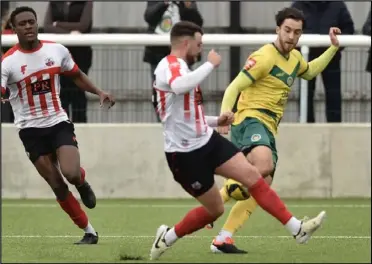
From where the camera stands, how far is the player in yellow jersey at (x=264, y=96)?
11.6 metres

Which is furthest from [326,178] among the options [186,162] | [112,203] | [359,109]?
[186,162]

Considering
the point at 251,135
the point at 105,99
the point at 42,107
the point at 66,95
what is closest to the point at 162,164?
the point at 66,95

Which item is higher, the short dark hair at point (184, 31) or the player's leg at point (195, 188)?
the short dark hair at point (184, 31)

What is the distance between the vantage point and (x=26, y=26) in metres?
12.1

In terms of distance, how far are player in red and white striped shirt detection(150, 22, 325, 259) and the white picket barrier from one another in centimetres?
678

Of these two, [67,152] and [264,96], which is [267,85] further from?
[67,152]

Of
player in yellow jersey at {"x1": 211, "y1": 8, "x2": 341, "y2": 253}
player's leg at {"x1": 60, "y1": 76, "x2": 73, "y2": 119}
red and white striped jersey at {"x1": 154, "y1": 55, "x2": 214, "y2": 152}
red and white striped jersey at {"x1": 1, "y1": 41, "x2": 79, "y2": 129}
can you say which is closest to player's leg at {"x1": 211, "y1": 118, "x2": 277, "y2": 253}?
player in yellow jersey at {"x1": 211, "y1": 8, "x2": 341, "y2": 253}

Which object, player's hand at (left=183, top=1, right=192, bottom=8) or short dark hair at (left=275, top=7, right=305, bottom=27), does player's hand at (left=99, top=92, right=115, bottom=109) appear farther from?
player's hand at (left=183, top=1, right=192, bottom=8)

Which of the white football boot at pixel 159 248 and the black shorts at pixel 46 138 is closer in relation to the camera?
the white football boot at pixel 159 248

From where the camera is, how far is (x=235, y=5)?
19.5m

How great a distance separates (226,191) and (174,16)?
621cm

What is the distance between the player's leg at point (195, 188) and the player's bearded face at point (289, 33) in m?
1.68

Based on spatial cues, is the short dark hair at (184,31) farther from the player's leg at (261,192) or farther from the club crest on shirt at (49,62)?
the club crest on shirt at (49,62)

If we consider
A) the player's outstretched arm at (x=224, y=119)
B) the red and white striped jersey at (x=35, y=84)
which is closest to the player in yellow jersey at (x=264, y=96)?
the player's outstretched arm at (x=224, y=119)
